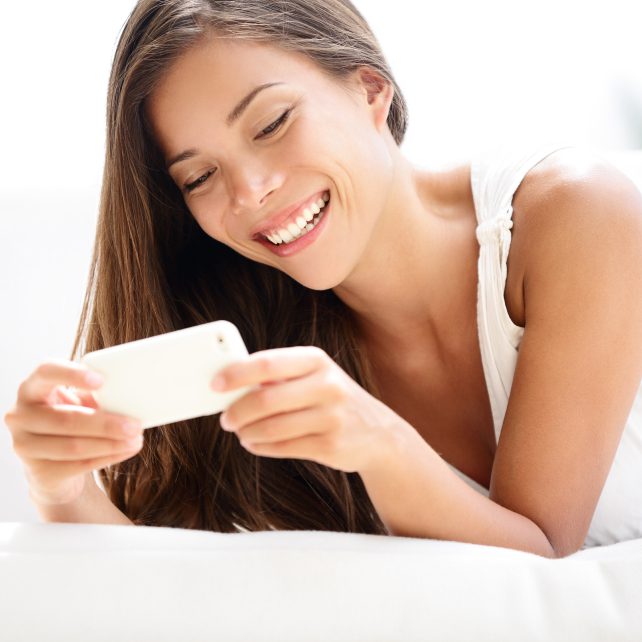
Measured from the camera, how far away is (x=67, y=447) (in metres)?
1.09

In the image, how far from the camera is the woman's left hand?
95cm

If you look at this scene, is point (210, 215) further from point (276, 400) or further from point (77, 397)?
point (276, 400)

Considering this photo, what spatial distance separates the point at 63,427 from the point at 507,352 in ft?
2.55

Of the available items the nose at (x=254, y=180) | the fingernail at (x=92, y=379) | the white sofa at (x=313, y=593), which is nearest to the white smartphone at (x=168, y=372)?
the fingernail at (x=92, y=379)

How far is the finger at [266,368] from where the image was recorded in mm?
943

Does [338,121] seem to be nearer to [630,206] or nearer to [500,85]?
[630,206]

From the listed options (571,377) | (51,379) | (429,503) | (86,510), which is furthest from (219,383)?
(571,377)

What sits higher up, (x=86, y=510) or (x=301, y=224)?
(x=301, y=224)

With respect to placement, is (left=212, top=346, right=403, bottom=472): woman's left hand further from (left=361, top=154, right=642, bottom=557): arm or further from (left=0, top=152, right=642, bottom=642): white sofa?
(left=361, top=154, right=642, bottom=557): arm

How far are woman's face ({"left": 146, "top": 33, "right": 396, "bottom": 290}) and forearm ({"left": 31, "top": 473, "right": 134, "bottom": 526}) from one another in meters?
0.47

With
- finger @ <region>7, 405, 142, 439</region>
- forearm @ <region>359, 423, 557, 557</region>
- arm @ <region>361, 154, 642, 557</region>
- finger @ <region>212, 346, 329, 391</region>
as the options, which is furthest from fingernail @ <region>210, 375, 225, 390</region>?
arm @ <region>361, 154, 642, 557</region>

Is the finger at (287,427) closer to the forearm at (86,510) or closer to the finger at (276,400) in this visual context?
→ the finger at (276,400)

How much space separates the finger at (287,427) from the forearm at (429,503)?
14 centimetres

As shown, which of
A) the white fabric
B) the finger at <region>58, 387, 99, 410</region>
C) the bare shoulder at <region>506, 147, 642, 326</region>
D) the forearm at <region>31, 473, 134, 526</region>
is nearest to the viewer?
the white fabric
